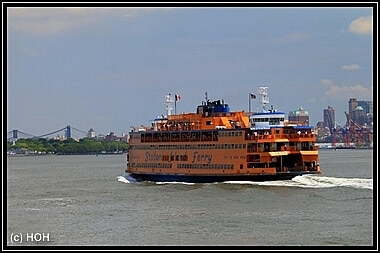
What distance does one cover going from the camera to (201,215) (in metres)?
31.9

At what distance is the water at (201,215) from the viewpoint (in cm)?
2577

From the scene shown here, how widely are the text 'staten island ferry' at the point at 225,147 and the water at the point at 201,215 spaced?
→ 0.92 m

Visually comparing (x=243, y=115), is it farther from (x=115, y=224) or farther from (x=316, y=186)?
(x=115, y=224)

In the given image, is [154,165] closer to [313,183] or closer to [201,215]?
[313,183]

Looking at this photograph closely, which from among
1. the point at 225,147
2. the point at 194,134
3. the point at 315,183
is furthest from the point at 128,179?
the point at 315,183

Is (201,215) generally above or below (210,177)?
below

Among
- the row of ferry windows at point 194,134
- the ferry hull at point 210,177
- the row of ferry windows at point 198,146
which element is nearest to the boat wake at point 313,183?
the ferry hull at point 210,177

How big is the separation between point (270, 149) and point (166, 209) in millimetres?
10563

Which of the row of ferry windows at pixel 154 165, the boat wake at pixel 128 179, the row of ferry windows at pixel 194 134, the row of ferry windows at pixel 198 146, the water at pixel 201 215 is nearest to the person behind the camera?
the water at pixel 201 215

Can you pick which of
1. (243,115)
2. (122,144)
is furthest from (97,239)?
(122,144)

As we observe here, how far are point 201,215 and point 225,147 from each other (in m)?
12.9

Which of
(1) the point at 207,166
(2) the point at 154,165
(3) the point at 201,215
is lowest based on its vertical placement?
(3) the point at 201,215

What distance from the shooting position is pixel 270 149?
42.8 m

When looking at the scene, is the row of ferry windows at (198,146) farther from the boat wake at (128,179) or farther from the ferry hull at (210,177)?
the boat wake at (128,179)
